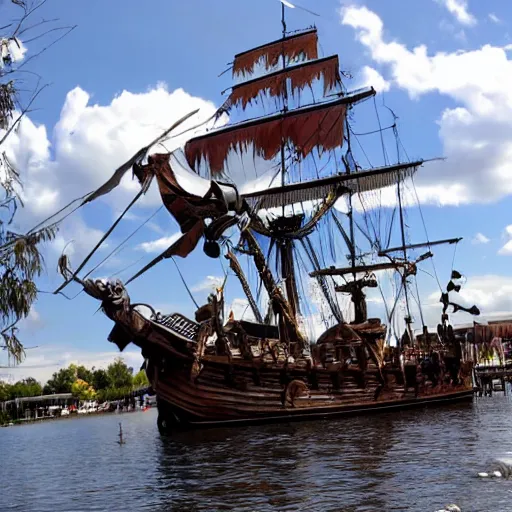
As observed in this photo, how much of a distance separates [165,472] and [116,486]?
5.97ft

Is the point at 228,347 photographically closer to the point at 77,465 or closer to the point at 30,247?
the point at 77,465

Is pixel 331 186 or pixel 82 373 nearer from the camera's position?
pixel 331 186

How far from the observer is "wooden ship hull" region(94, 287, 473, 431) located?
2814 centimetres

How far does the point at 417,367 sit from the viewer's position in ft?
138

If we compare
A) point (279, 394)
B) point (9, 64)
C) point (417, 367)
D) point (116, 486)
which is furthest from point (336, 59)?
point (9, 64)

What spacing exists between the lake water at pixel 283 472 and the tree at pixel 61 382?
82.2 m

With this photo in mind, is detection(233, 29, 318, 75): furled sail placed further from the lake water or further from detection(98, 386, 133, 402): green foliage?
detection(98, 386, 133, 402): green foliage

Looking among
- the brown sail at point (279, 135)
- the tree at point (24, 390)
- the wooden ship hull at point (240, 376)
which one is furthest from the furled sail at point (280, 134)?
the tree at point (24, 390)

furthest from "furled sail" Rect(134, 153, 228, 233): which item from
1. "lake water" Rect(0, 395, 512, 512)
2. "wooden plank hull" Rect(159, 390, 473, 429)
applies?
"lake water" Rect(0, 395, 512, 512)

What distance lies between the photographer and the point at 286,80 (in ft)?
170

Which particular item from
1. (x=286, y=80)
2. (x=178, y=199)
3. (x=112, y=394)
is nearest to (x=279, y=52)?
(x=286, y=80)

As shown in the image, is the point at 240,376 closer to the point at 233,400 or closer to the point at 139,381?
the point at 233,400

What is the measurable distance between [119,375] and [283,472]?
101 meters

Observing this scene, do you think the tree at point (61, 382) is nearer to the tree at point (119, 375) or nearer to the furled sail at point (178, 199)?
the tree at point (119, 375)
